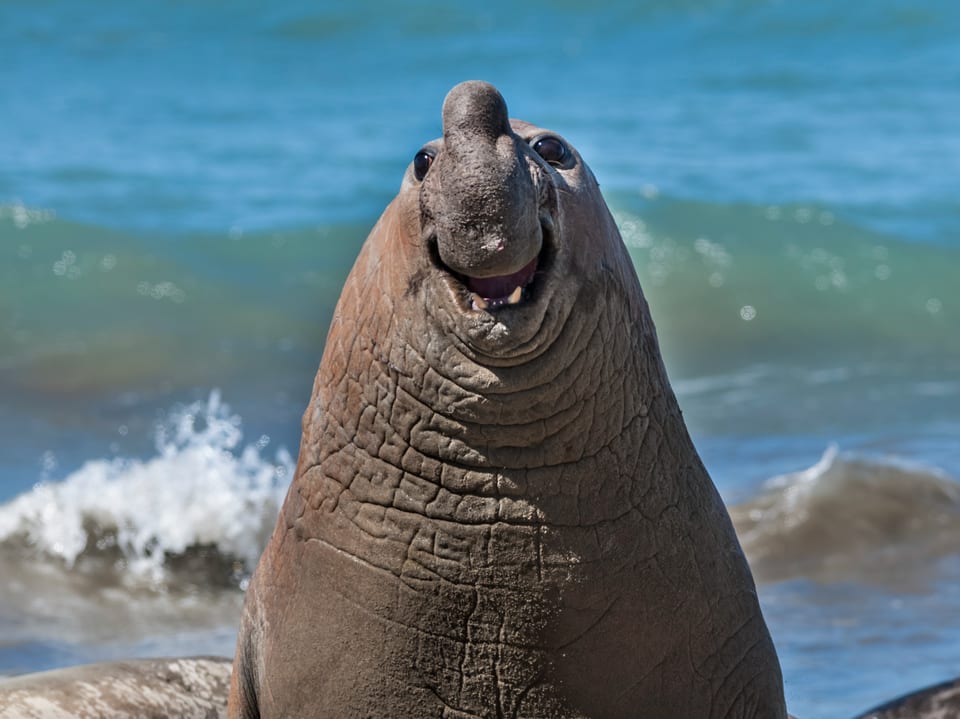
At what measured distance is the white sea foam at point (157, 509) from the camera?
25.1 feet

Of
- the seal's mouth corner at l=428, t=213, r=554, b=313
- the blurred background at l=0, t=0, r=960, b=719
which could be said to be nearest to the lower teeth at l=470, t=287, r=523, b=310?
the seal's mouth corner at l=428, t=213, r=554, b=313

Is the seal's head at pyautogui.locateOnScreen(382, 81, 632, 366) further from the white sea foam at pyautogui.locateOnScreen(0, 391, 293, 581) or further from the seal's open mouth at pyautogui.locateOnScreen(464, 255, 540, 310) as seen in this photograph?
the white sea foam at pyautogui.locateOnScreen(0, 391, 293, 581)

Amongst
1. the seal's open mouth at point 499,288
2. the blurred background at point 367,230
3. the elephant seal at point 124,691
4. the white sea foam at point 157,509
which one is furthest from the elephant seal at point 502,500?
the white sea foam at point 157,509

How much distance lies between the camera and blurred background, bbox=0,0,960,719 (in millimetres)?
7383

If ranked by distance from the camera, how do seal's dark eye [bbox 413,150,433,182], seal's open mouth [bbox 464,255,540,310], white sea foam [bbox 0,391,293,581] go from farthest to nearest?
1. white sea foam [bbox 0,391,293,581]
2. seal's dark eye [bbox 413,150,433,182]
3. seal's open mouth [bbox 464,255,540,310]

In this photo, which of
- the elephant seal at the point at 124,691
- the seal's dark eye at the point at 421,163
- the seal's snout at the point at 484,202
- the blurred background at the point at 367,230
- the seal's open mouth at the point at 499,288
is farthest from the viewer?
the blurred background at the point at 367,230

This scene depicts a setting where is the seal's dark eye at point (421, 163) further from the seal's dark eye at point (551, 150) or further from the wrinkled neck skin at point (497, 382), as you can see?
the seal's dark eye at point (551, 150)

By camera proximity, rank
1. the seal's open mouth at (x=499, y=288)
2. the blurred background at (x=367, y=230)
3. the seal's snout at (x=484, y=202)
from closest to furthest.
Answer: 1. the seal's snout at (x=484, y=202)
2. the seal's open mouth at (x=499, y=288)
3. the blurred background at (x=367, y=230)

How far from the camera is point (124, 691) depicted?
Result: 444 centimetres

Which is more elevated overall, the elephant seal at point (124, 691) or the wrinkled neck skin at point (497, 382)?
the elephant seal at point (124, 691)

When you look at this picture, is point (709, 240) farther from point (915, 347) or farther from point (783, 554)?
point (783, 554)

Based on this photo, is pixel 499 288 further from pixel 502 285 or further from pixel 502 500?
pixel 502 500

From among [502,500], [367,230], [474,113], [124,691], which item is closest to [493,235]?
[474,113]

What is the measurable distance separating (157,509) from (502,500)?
539 centimetres
